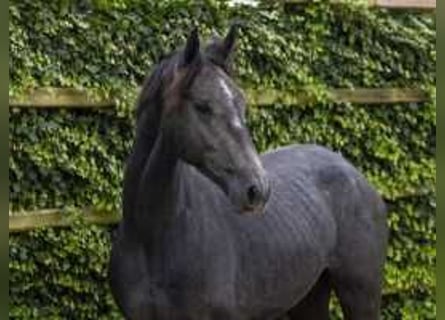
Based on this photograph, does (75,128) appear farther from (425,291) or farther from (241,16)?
(425,291)

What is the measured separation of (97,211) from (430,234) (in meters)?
2.25

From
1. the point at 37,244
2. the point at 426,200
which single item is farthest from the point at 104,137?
the point at 426,200

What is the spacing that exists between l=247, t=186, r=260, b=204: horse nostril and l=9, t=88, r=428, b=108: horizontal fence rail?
4.43ft

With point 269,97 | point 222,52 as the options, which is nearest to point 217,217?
point 222,52

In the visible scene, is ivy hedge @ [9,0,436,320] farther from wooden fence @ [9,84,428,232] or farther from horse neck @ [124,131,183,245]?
horse neck @ [124,131,183,245]

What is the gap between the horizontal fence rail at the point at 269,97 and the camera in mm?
3402

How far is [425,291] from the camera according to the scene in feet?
16.4

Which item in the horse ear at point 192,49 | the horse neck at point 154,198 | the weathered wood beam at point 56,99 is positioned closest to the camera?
the horse ear at point 192,49

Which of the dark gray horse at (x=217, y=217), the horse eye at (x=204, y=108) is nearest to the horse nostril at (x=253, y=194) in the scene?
the dark gray horse at (x=217, y=217)

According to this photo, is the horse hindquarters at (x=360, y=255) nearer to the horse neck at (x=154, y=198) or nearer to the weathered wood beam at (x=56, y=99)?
the horse neck at (x=154, y=198)

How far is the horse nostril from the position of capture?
7.43ft

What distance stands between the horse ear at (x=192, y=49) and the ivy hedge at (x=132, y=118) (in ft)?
3.76

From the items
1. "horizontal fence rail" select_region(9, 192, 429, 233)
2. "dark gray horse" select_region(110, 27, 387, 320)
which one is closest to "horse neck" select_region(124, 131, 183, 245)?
"dark gray horse" select_region(110, 27, 387, 320)

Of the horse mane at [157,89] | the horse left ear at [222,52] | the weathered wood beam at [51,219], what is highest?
the horse left ear at [222,52]
